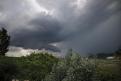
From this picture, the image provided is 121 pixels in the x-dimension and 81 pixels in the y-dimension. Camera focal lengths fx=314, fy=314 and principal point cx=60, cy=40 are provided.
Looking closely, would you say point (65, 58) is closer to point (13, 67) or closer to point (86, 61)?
point (86, 61)

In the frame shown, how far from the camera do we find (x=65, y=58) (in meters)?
31.4

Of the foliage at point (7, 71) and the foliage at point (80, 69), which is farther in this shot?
the foliage at point (7, 71)

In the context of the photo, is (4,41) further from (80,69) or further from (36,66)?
(80,69)

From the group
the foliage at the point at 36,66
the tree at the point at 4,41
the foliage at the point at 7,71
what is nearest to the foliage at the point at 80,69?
the foliage at the point at 36,66

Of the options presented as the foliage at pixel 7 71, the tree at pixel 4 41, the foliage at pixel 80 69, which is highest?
the tree at pixel 4 41

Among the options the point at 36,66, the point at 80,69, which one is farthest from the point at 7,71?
the point at 80,69

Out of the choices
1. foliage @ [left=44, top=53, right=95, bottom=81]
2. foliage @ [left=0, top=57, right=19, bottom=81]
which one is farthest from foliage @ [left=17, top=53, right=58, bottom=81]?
foliage @ [left=44, top=53, right=95, bottom=81]

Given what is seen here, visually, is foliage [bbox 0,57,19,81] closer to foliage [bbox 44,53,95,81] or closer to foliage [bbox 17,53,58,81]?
foliage [bbox 17,53,58,81]

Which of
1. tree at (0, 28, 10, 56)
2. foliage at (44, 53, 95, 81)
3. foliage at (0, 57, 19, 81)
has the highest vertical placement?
tree at (0, 28, 10, 56)

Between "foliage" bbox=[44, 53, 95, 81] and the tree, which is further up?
the tree

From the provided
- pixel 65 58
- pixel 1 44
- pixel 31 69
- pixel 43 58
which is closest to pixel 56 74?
pixel 65 58

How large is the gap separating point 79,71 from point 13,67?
44.0 m

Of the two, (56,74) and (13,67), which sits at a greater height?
(13,67)

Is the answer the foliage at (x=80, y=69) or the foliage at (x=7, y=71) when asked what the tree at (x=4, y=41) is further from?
the foliage at (x=80, y=69)
